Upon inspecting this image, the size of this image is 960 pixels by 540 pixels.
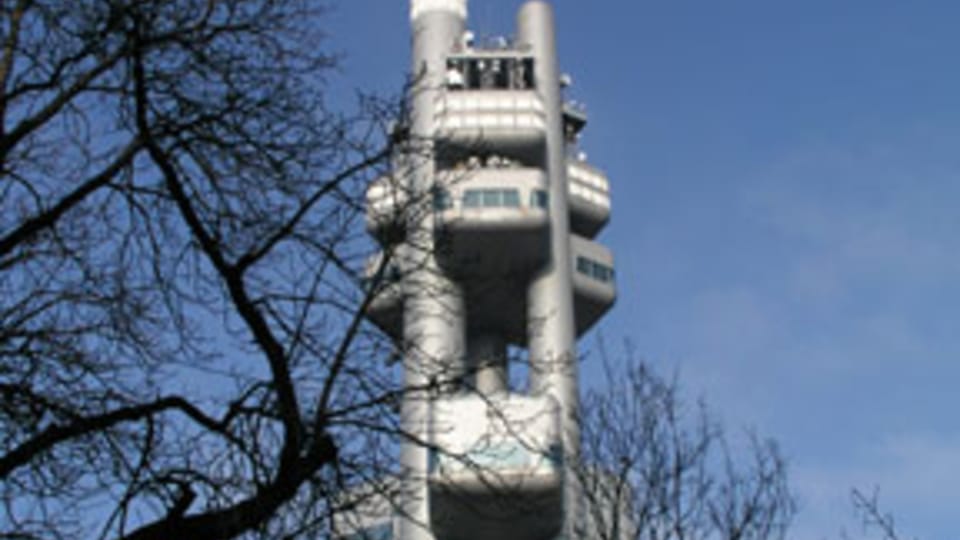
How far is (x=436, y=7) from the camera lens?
72312 mm

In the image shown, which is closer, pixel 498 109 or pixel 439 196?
pixel 439 196

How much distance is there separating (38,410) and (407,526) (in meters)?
49.0

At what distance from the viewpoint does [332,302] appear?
8.83m

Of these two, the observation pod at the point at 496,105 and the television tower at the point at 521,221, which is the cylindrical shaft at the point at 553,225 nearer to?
the television tower at the point at 521,221

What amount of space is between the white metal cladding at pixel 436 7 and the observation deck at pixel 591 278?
13.0 metres

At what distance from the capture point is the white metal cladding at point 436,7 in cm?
7231

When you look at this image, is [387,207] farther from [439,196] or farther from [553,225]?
[553,225]

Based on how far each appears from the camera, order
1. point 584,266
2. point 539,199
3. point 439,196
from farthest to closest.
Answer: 1. point 584,266
2. point 539,199
3. point 439,196

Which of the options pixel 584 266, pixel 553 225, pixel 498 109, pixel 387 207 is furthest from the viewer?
pixel 584 266

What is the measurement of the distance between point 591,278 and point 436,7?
51.3 ft

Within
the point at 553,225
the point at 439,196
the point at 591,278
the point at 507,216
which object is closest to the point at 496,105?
the point at 553,225

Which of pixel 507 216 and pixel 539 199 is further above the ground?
pixel 539 199

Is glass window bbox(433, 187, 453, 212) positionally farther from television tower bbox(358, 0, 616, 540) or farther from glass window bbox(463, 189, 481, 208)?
glass window bbox(463, 189, 481, 208)

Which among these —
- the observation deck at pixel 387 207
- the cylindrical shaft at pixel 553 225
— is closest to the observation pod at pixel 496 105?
the cylindrical shaft at pixel 553 225
